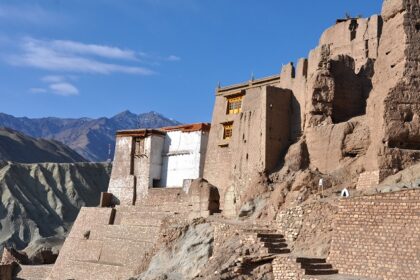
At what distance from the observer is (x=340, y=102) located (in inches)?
909

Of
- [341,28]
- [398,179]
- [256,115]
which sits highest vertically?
→ [341,28]

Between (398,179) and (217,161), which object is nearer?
(398,179)

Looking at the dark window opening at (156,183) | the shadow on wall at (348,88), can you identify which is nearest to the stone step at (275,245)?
the shadow on wall at (348,88)

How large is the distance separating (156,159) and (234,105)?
18.0 feet

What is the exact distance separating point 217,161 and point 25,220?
32.1 meters

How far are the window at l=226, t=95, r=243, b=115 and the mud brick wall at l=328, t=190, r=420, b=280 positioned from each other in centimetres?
1354

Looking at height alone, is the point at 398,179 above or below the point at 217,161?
below

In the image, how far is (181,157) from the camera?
101ft

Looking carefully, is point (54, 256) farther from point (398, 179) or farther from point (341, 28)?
point (398, 179)

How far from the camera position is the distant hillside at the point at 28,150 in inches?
3558

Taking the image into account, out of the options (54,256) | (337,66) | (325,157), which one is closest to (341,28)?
(337,66)

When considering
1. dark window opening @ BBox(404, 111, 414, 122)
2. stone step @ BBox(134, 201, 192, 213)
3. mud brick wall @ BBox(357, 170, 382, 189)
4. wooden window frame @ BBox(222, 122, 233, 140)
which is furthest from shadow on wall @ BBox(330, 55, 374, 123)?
stone step @ BBox(134, 201, 192, 213)

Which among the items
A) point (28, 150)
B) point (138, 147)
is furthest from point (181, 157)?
point (28, 150)

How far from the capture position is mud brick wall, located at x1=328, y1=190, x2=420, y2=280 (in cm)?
1343
